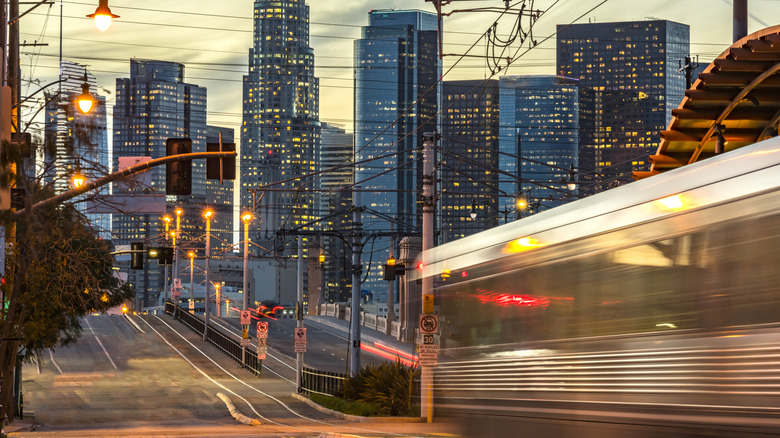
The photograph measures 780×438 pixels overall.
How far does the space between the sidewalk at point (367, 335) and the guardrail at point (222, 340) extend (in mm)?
10804

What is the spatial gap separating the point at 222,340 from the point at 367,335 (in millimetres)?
16346

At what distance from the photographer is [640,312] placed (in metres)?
8.74

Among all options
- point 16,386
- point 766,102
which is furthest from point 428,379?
point 16,386

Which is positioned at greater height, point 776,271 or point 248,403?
point 776,271

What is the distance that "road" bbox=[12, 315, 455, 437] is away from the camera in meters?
30.2

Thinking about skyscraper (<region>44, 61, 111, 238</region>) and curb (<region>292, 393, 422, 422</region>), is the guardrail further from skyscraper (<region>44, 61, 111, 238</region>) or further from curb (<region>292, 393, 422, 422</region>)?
skyscraper (<region>44, 61, 111, 238</region>)

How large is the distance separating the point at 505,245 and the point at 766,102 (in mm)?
9539

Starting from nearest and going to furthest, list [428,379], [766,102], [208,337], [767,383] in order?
[767,383] → [766,102] → [428,379] → [208,337]

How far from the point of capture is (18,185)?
1966 cm

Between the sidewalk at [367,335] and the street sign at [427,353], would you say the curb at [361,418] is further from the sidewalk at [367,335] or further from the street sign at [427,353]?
the sidewalk at [367,335]

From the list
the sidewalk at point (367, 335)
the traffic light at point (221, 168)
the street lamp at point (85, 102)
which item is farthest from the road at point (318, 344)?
the traffic light at point (221, 168)

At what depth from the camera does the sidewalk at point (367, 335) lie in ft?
235

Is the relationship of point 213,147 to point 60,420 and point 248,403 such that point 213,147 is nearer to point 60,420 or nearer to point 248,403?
point 60,420

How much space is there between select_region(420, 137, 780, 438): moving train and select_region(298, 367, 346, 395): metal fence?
88.6 ft
